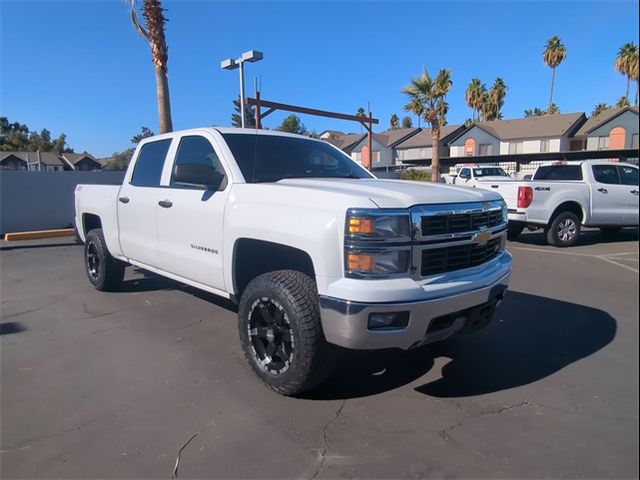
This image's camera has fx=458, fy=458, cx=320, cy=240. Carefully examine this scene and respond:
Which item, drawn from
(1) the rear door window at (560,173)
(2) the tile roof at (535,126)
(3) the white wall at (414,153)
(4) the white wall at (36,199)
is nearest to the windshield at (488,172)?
(1) the rear door window at (560,173)

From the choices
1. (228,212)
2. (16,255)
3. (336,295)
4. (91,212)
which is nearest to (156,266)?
(228,212)

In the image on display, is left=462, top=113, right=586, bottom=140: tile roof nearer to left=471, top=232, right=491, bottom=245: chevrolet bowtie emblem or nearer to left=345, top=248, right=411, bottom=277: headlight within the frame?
left=471, top=232, right=491, bottom=245: chevrolet bowtie emblem

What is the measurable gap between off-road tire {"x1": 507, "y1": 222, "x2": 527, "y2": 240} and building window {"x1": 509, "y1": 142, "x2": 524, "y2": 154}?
34.6 meters

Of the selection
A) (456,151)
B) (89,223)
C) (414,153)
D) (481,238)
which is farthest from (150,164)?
(414,153)

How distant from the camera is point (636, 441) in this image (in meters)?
0.99

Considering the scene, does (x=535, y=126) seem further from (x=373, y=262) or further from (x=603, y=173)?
(x=373, y=262)

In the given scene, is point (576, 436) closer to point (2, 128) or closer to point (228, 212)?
point (228, 212)

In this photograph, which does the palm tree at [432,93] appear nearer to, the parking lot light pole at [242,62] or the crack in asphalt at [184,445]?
the parking lot light pole at [242,62]

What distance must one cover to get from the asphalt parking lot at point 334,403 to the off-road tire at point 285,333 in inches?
8.1

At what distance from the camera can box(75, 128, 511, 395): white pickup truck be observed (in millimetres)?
2869

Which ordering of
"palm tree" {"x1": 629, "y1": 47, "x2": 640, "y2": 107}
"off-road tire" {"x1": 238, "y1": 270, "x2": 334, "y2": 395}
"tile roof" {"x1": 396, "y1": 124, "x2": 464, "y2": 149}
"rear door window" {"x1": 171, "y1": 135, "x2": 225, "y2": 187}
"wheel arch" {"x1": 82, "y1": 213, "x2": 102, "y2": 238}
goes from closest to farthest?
"palm tree" {"x1": 629, "y1": 47, "x2": 640, "y2": 107}, "off-road tire" {"x1": 238, "y1": 270, "x2": 334, "y2": 395}, "rear door window" {"x1": 171, "y1": 135, "x2": 225, "y2": 187}, "wheel arch" {"x1": 82, "y1": 213, "x2": 102, "y2": 238}, "tile roof" {"x1": 396, "y1": 124, "x2": 464, "y2": 149}

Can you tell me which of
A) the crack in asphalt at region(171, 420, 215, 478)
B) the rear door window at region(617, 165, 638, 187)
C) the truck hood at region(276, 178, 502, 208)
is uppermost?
the rear door window at region(617, 165, 638, 187)

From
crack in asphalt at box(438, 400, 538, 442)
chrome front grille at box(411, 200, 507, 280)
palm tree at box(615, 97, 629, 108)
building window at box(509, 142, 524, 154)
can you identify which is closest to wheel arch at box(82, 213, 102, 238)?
chrome front grille at box(411, 200, 507, 280)

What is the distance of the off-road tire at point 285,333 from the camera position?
3.08 metres
